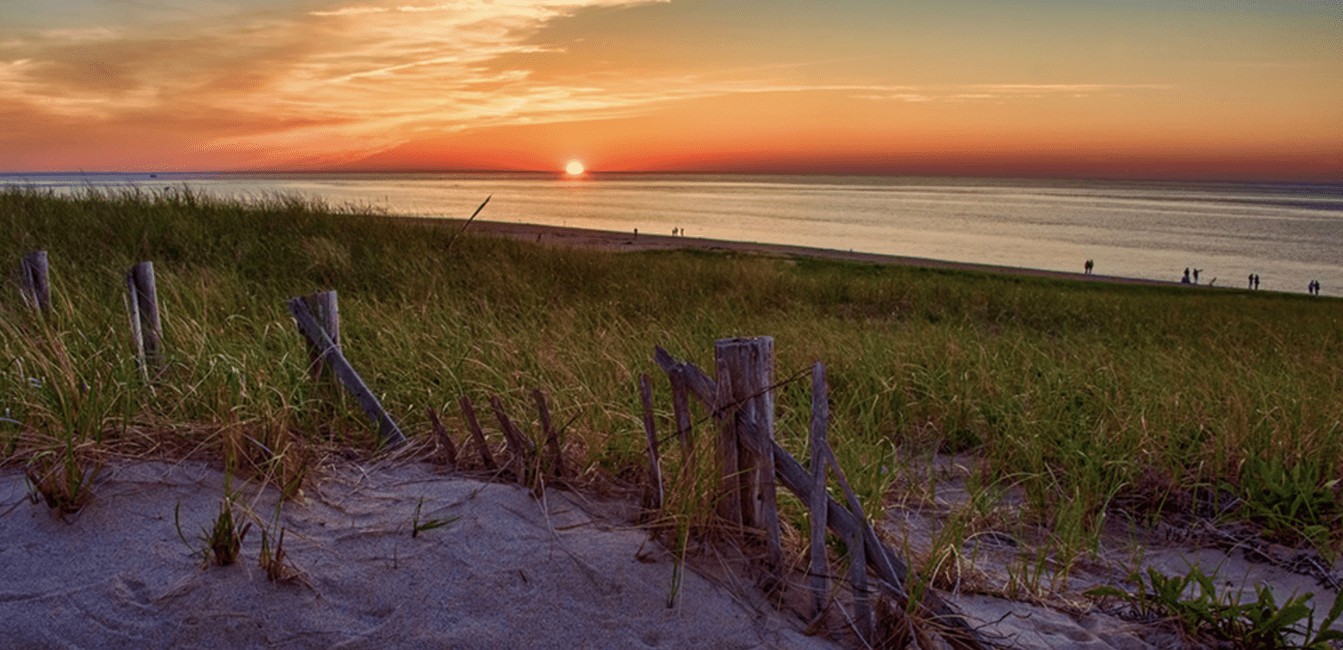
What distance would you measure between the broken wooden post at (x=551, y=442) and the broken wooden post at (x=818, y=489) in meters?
1.25

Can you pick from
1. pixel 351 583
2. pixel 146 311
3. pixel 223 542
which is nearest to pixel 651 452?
pixel 351 583

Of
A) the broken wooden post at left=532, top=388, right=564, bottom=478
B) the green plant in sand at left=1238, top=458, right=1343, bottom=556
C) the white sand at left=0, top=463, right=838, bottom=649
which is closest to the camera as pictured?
the white sand at left=0, top=463, right=838, bottom=649

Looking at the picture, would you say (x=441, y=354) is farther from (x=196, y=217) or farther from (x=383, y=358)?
(x=196, y=217)

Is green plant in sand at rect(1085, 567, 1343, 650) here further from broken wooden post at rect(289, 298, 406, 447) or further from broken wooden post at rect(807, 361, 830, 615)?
broken wooden post at rect(289, 298, 406, 447)

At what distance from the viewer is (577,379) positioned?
564cm

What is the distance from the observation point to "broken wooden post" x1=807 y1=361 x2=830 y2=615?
270 centimetres

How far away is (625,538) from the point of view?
3230 millimetres

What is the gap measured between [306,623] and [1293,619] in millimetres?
3603

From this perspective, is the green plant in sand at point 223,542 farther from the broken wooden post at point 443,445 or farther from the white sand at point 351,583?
the broken wooden post at point 443,445

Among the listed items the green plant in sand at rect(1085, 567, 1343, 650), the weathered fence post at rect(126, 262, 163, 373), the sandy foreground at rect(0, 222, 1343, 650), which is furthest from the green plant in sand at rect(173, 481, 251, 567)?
the green plant in sand at rect(1085, 567, 1343, 650)

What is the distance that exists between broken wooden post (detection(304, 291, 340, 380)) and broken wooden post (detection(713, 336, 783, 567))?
100 inches

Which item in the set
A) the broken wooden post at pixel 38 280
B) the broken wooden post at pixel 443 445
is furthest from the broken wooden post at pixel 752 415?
the broken wooden post at pixel 38 280

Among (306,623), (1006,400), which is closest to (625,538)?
(306,623)

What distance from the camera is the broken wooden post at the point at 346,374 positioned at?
13.8 feet
